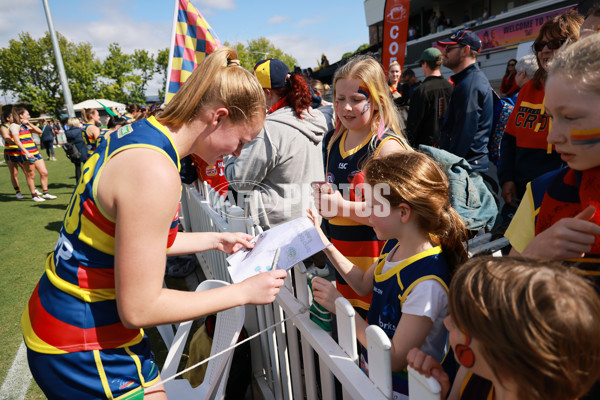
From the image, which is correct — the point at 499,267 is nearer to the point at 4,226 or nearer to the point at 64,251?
the point at 64,251

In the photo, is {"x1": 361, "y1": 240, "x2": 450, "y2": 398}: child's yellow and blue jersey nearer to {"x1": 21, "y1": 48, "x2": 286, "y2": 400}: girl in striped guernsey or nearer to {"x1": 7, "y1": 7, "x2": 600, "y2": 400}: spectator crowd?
{"x1": 7, "y1": 7, "x2": 600, "y2": 400}: spectator crowd

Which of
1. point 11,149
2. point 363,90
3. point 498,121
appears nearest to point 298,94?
point 363,90

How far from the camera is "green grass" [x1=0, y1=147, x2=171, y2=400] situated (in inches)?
132

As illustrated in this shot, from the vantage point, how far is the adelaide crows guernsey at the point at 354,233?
2092mm

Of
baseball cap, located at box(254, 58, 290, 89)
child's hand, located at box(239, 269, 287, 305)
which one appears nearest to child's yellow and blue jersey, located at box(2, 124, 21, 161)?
baseball cap, located at box(254, 58, 290, 89)

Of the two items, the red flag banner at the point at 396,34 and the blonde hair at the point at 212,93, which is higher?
the red flag banner at the point at 396,34

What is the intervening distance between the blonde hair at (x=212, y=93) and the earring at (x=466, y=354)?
40.0 inches

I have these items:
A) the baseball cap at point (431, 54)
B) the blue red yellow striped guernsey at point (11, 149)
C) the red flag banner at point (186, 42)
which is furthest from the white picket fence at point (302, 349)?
the blue red yellow striped guernsey at point (11, 149)

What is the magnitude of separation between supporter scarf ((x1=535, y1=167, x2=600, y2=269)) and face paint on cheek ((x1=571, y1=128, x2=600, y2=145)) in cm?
9

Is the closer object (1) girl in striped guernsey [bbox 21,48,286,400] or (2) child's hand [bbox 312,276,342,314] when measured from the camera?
(1) girl in striped guernsey [bbox 21,48,286,400]

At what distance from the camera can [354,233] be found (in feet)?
6.91

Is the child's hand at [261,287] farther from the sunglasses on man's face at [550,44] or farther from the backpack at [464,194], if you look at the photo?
the sunglasses on man's face at [550,44]

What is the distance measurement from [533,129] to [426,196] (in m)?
1.93

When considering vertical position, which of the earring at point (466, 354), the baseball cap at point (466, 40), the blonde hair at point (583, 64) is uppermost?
the baseball cap at point (466, 40)
